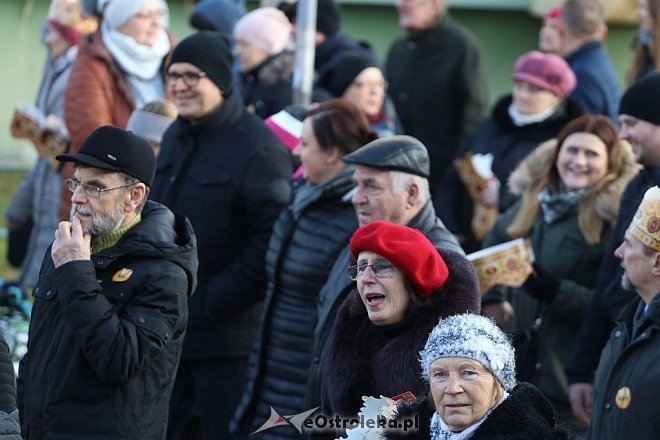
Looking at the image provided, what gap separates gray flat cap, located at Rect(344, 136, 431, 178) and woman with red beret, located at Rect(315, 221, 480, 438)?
80 centimetres

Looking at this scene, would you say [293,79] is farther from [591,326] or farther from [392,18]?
[392,18]

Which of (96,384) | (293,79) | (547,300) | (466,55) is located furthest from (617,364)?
(466,55)

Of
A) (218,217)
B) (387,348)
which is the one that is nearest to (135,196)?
(387,348)

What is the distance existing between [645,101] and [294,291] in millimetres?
1758

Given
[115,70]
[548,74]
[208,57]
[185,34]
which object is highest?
[548,74]

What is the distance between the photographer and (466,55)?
10102 millimetres

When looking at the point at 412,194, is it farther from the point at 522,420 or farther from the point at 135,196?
the point at 522,420

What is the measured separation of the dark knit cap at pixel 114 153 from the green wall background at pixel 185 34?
35.1 feet

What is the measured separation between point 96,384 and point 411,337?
1172mm

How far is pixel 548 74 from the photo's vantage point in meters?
8.27

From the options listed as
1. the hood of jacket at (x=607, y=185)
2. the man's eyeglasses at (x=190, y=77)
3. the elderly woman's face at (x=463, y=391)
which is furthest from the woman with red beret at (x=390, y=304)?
the man's eyeglasses at (x=190, y=77)

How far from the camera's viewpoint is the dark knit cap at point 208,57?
701 cm

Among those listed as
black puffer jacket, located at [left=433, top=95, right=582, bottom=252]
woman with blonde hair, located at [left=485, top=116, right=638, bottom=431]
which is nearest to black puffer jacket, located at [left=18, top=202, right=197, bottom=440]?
woman with blonde hair, located at [left=485, top=116, right=638, bottom=431]

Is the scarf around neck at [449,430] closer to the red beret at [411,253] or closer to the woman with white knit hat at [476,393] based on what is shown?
the woman with white knit hat at [476,393]
